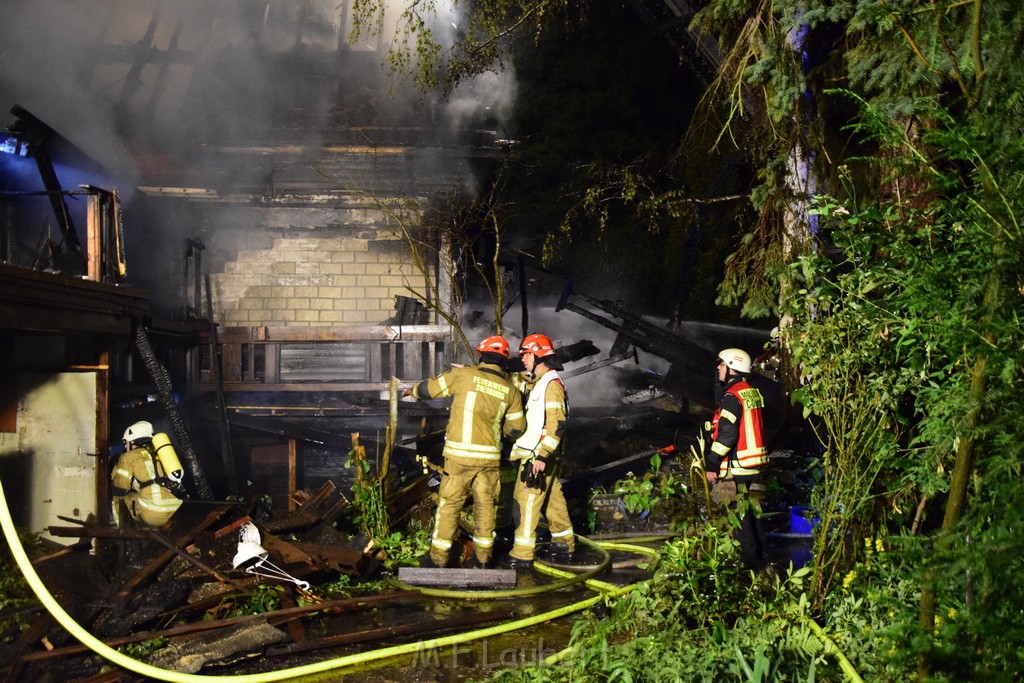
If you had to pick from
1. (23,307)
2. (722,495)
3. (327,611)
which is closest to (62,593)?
(327,611)

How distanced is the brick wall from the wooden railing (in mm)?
745

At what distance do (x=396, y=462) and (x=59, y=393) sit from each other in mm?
3788

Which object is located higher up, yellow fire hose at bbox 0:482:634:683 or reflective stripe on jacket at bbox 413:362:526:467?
reflective stripe on jacket at bbox 413:362:526:467

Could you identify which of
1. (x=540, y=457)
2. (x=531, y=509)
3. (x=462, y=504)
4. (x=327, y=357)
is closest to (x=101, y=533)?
(x=462, y=504)

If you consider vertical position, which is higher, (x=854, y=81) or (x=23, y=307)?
(x=854, y=81)

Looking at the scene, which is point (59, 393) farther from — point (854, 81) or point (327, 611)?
point (854, 81)

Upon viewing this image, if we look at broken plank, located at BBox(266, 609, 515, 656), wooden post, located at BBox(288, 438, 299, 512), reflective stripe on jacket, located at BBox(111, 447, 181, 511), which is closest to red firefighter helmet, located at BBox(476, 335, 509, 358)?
broken plank, located at BBox(266, 609, 515, 656)

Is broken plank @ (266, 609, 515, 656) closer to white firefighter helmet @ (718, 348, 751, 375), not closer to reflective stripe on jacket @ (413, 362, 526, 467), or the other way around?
reflective stripe on jacket @ (413, 362, 526, 467)

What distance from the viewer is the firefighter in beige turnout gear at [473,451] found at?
22.4 ft

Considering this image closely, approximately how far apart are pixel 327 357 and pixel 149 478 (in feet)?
13.7

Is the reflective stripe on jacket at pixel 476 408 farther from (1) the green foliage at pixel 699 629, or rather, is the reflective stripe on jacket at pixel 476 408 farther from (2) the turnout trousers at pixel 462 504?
(1) the green foliage at pixel 699 629

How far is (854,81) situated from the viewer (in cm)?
626

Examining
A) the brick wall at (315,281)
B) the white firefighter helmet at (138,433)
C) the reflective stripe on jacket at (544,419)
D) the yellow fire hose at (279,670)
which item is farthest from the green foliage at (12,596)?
the brick wall at (315,281)

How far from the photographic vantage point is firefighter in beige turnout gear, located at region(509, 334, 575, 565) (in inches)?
275
